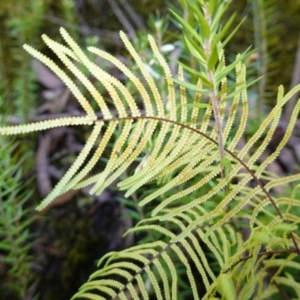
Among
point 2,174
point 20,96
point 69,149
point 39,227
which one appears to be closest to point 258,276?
point 2,174

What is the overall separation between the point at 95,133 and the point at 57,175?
102 cm

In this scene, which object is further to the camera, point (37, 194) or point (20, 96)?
point (20, 96)

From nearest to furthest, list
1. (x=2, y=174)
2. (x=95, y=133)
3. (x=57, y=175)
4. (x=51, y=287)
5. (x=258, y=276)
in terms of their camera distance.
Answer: (x=95, y=133) < (x=258, y=276) < (x=2, y=174) < (x=51, y=287) < (x=57, y=175)

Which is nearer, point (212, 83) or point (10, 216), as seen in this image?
point (212, 83)

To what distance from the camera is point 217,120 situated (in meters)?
0.61

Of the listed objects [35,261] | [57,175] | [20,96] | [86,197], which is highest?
[20,96]

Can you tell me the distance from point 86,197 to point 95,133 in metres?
0.92

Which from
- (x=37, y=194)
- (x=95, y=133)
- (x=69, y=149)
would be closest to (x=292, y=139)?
(x=69, y=149)

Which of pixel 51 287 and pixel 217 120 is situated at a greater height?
pixel 217 120

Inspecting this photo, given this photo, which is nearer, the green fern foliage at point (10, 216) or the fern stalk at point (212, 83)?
the fern stalk at point (212, 83)

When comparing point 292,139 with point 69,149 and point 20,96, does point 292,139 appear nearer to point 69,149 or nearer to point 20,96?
point 69,149

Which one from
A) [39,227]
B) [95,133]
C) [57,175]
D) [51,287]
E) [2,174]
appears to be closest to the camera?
[95,133]

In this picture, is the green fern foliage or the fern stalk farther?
the green fern foliage

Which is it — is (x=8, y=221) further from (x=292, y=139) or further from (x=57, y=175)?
(x=292, y=139)
